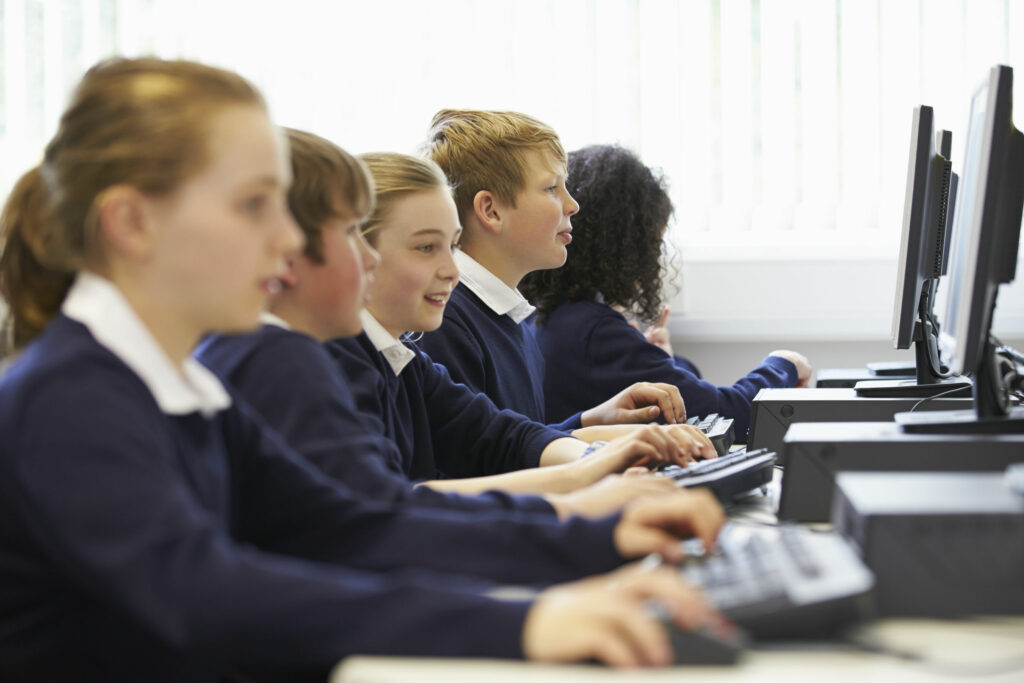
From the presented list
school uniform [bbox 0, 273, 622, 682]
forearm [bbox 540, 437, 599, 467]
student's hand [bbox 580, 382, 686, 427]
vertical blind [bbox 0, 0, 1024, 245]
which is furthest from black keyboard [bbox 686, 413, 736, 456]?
vertical blind [bbox 0, 0, 1024, 245]

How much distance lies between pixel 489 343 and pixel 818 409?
0.63 m

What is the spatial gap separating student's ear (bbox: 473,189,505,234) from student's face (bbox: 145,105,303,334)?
1284 millimetres

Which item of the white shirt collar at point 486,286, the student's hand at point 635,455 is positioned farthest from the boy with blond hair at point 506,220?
the student's hand at point 635,455

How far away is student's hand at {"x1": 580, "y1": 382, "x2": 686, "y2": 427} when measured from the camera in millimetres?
1970

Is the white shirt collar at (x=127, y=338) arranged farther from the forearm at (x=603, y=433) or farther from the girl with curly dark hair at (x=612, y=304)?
the girl with curly dark hair at (x=612, y=304)

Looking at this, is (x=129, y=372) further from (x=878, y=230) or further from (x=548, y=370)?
(x=878, y=230)

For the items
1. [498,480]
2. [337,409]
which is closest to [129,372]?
[337,409]

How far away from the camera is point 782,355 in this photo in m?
2.72

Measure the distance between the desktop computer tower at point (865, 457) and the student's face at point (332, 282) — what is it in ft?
1.69

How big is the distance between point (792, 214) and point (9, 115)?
8.29 ft

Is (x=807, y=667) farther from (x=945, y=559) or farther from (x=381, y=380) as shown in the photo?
(x=381, y=380)

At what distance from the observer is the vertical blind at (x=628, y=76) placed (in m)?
3.41

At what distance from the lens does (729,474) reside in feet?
4.08

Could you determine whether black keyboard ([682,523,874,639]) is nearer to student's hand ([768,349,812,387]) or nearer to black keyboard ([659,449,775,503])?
black keyboard ([659,449,775,503])
